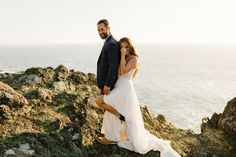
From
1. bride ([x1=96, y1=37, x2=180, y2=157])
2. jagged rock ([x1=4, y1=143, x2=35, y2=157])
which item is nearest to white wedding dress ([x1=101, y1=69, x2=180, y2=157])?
bride ([x1=96, y1=37, x2=180, y2=157])

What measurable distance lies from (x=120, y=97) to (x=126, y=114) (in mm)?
570

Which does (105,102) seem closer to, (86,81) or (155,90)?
(86,81)

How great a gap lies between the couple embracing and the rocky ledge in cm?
33

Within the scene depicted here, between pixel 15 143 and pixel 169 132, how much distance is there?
7261 millimetres

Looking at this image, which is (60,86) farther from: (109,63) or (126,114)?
Result: (109,63)

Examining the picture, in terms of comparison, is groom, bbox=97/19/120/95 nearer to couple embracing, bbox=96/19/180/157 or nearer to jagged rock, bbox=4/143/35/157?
couple embracing, bbox=96/19/180/157

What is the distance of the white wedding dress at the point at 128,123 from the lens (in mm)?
10148

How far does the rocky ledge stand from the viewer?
391 inches

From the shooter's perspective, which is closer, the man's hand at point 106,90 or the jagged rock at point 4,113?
the man's hand at point 106,90

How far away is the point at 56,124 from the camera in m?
11.1

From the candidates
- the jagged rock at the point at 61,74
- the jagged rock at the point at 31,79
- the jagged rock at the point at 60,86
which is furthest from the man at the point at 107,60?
the jagged rock at the point at 61,74

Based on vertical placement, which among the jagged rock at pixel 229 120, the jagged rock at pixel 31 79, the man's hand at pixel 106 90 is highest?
the man's hand at pixel 106 90

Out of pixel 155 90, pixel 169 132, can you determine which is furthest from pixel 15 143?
pixel 155 90

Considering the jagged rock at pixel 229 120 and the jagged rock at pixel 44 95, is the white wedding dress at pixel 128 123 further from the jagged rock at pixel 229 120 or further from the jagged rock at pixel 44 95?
the jagged rock at pixel 229 120
